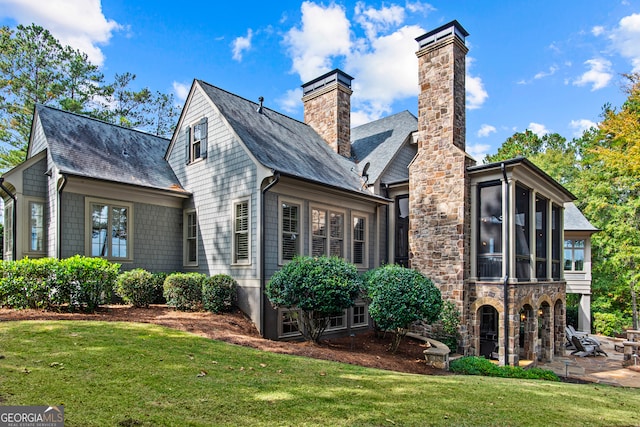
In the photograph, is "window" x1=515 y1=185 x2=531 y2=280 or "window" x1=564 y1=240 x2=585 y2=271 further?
"window" x1=564 y1=240 x2=585 y2=271

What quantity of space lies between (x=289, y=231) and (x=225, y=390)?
6352 millimetres

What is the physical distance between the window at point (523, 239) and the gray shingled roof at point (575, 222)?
7.35 metres

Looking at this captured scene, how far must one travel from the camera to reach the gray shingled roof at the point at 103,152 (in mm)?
10471

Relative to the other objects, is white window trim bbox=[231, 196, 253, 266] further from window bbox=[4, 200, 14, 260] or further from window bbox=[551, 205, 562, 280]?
window bbox=[551, 205, 562, 280]

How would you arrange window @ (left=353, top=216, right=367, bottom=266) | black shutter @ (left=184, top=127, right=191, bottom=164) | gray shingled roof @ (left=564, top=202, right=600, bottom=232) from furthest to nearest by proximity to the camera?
gray shingled roof @ (left=564, top=202, right=600, bottom=232) → window @ (left=353, top=216, right=367, bottom=266) → black shutter @ (left=184, top=127, right=191, bottom=164)

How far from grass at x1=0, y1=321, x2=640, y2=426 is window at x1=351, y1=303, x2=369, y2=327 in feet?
19.1

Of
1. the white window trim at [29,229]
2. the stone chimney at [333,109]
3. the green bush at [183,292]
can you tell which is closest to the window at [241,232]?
the green bush at [183,292]

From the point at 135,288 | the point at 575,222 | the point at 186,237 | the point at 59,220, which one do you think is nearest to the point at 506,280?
the point at 186,237

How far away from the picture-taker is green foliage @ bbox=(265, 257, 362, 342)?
855 cm

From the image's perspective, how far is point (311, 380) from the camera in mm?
5078

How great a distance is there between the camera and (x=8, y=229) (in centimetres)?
1155

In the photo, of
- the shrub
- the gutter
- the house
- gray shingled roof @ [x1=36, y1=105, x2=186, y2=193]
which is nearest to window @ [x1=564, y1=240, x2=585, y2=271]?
the house

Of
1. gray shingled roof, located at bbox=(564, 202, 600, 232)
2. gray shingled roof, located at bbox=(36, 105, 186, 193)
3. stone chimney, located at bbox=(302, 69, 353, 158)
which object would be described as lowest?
gray shingled roof, located at bbox=(564, 202, 600, 232)

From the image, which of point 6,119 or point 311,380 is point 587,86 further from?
point 6,119
